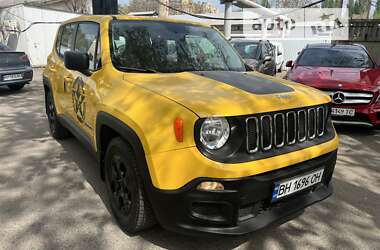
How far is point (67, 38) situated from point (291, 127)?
11.5 feet

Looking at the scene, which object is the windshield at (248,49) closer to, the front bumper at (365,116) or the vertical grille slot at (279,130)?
the front bumper at (365,116)

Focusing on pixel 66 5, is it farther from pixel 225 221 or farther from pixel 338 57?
pixel 225 221

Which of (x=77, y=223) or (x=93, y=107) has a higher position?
(x=93, y=107)

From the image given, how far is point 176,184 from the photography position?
2400 mm

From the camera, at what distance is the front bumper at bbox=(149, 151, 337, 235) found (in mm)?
2369

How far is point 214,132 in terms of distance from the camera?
2434mm

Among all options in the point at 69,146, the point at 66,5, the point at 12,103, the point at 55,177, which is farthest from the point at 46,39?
the point at 55,177

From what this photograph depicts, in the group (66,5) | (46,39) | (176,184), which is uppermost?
(66,5)

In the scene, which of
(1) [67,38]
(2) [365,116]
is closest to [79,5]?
(1) [67,38]

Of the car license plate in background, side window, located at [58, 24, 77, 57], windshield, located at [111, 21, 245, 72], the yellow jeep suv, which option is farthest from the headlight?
the car license plate in background

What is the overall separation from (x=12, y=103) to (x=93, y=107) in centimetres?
644

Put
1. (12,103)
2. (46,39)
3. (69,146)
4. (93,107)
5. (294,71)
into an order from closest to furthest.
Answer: (93,107)
(69,146)
(294,71)
(12,103)
(46,39)

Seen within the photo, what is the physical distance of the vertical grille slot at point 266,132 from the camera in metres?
2.55

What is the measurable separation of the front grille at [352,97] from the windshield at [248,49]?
5866 mm
